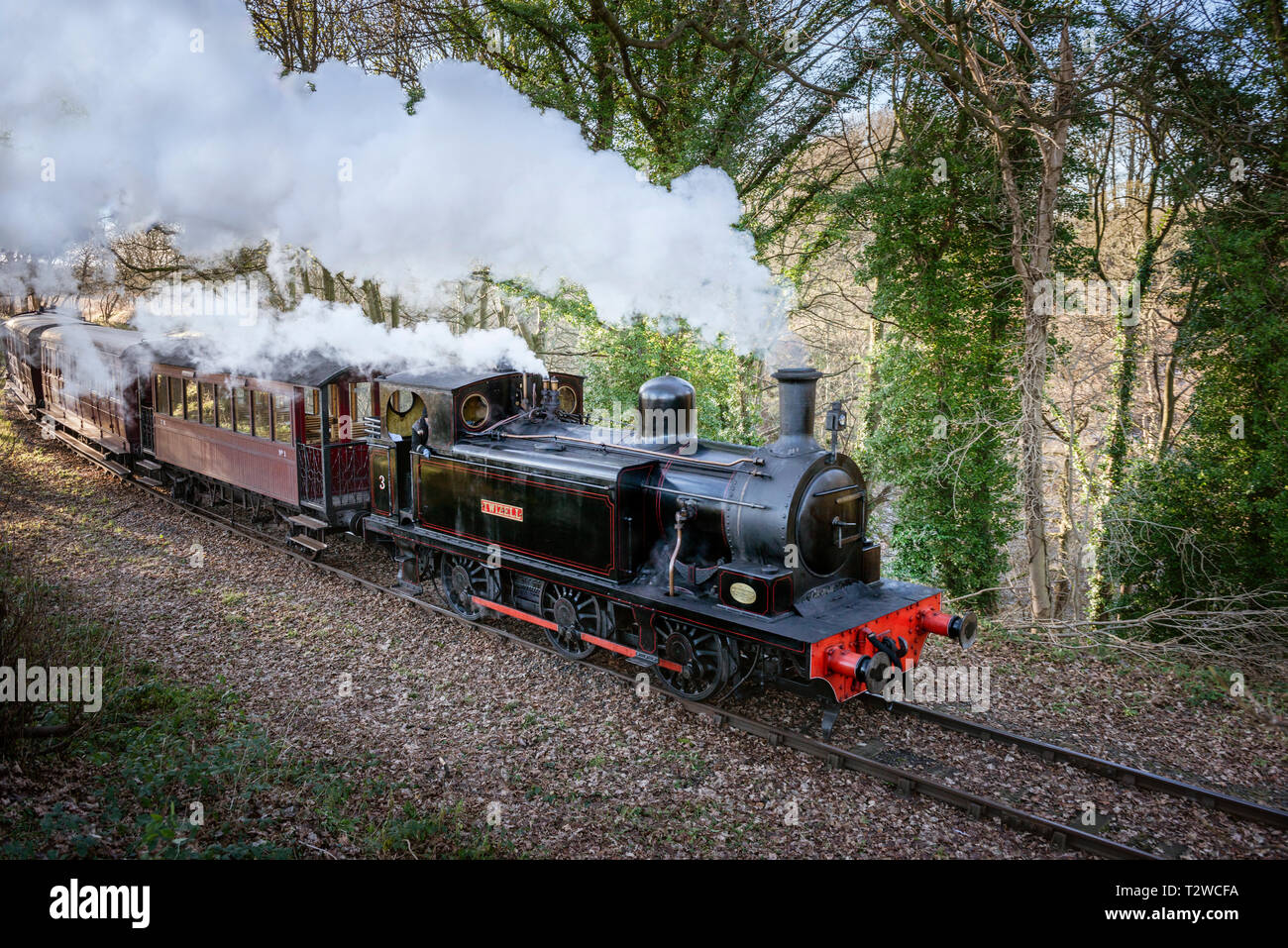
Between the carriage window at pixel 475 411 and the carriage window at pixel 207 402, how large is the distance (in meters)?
6.08

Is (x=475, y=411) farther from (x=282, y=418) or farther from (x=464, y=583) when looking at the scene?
(x=282, y=418)

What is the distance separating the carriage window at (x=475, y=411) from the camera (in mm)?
8414

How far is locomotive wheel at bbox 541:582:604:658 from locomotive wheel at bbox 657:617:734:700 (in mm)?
897

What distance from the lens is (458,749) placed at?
593cm

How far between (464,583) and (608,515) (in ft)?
8.87

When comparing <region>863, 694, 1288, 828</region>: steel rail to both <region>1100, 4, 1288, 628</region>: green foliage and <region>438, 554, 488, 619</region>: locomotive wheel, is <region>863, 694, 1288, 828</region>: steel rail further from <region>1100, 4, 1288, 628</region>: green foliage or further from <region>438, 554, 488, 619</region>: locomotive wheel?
<region>438, 554, 488, 619</region>: locomotive wheel

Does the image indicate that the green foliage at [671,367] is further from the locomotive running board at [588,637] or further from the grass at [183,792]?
the grass at [183,792]

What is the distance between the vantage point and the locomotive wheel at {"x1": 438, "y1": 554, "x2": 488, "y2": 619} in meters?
8.56

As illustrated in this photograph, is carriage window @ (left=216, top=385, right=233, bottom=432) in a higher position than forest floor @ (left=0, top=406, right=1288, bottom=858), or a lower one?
higher

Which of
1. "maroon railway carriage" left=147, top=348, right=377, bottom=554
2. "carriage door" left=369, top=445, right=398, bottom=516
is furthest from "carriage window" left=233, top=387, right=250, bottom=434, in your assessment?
"carriage door" left=369, top=445, right=398, bottom=516

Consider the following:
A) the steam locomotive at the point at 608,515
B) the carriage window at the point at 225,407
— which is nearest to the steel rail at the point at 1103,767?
the steam locomotive at the point at 608,515

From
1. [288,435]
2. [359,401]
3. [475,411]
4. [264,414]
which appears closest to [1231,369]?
[475,411]

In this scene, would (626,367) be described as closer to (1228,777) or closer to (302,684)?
(302,684)

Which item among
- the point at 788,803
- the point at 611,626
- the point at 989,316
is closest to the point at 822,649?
the point at 788,803
